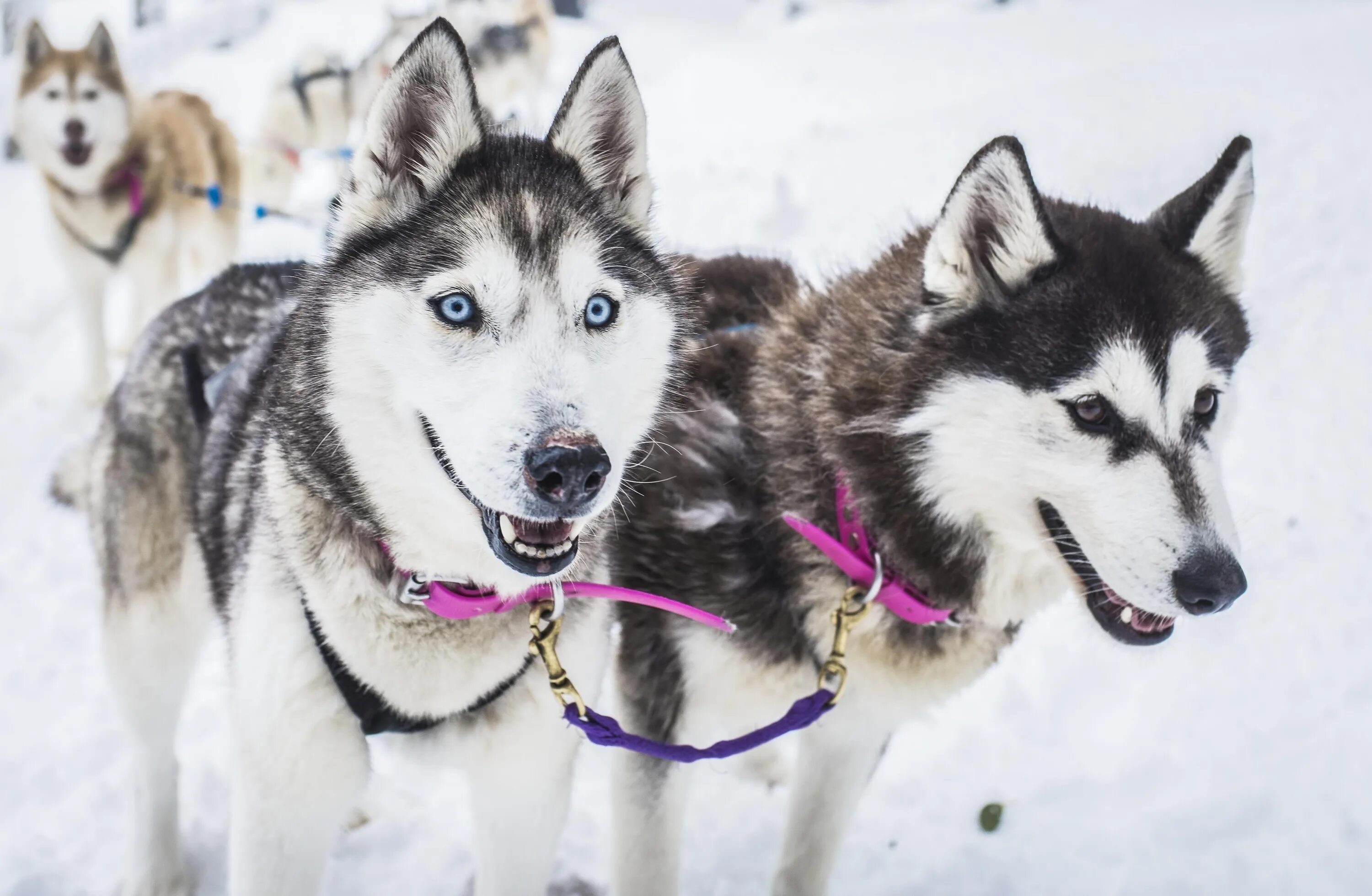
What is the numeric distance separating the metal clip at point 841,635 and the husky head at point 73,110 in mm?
5225

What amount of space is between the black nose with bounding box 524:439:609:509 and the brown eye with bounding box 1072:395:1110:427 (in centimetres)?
93

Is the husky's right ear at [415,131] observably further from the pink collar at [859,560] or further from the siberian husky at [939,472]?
the pink collar at [859,560]

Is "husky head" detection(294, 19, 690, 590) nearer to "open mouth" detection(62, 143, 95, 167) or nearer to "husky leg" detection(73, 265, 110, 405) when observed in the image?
"husky leg" detection(73, 265, 110, 405)

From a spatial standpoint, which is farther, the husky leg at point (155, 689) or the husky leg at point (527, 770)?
the husky leg at point (155, 689)

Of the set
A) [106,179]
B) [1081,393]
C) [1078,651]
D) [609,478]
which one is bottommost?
[1078,651]

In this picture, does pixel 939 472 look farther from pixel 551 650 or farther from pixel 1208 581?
pixel 551 650

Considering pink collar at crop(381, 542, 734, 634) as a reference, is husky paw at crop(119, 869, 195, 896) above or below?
below

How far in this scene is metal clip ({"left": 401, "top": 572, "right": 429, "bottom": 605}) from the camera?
5.37 ft

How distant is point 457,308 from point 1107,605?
4.37ft

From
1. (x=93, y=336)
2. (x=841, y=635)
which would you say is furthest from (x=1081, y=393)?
(x=93, y=336)

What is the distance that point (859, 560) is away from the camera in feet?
6.54

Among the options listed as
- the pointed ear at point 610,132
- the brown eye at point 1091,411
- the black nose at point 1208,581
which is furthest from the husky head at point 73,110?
the black nose at point 1208,581

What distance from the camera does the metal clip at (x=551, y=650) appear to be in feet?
→ 5.50

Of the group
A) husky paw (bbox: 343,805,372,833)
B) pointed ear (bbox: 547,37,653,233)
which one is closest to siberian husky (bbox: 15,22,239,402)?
husky paw (bbox: 343,805,372,833)
